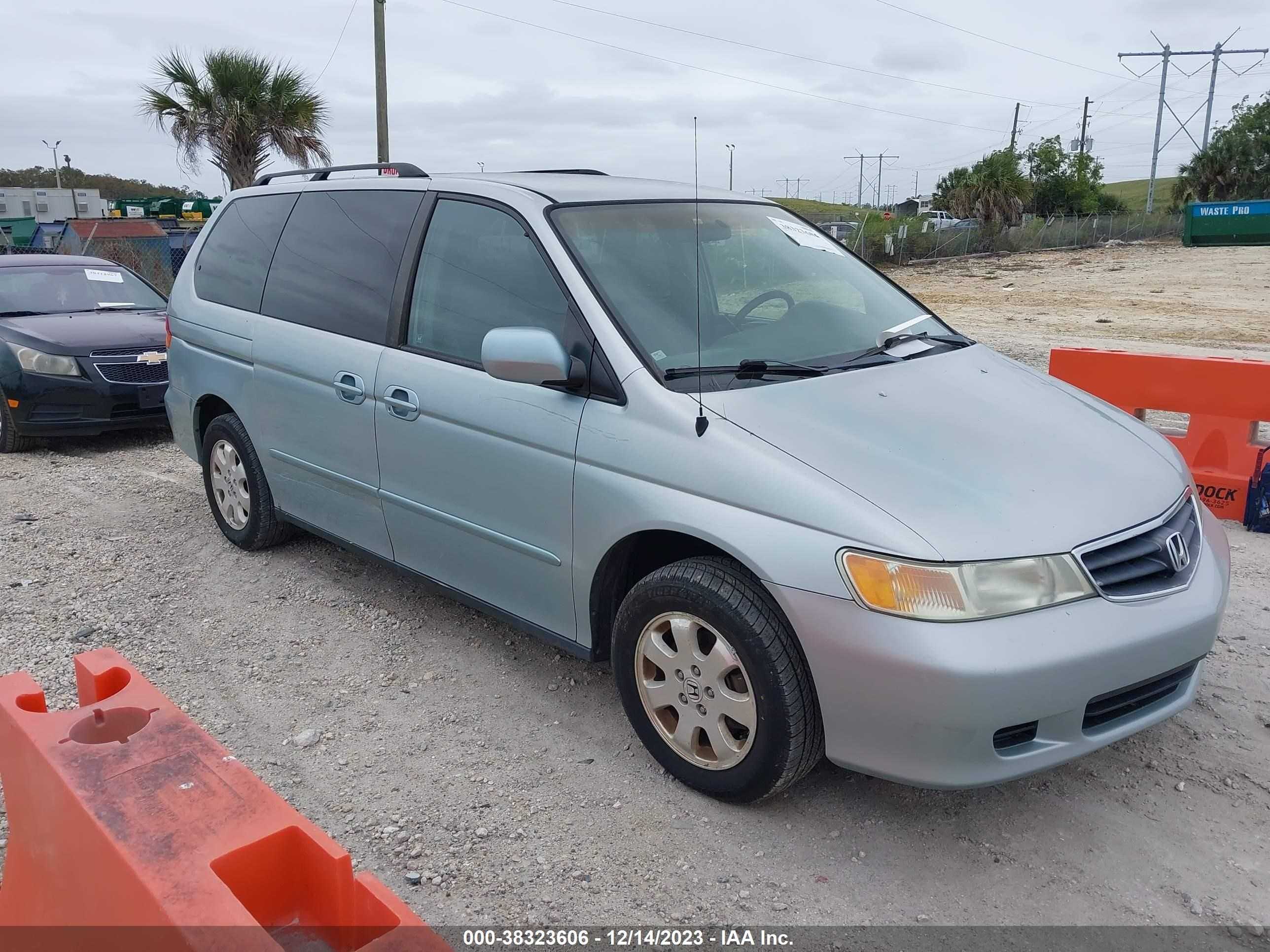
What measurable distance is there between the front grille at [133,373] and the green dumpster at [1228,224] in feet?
43.4

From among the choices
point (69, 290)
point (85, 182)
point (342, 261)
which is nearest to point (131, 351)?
point (69, 290)

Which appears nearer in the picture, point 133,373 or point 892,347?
point 892,347

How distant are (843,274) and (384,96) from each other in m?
15.1

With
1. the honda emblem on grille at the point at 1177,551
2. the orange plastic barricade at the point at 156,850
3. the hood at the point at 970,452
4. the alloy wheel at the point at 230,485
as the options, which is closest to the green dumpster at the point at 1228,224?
the hood at the point at 970,452

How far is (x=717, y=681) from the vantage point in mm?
2873

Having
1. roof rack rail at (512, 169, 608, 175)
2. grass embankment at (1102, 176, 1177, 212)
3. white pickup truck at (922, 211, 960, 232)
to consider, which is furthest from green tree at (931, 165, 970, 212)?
roof rack rail at (512, 169, 608, 175)

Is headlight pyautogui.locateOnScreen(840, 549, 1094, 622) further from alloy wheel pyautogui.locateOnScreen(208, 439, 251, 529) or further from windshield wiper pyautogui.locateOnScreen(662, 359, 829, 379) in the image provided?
Answer: alloy wheel pyautogui.locateOnScreen(208, 439, 251, 529)

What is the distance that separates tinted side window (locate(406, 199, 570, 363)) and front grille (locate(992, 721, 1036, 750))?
5.86 feet

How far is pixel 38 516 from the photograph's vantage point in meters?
6.08

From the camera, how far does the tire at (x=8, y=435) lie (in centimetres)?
769

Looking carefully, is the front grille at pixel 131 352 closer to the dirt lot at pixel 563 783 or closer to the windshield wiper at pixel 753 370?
the dirt lot at pixel 563 783

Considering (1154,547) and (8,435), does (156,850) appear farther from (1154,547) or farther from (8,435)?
(8,435)

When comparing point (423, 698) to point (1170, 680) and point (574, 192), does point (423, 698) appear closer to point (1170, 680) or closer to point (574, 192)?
point (574, 192)

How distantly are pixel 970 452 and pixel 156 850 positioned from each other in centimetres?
225
